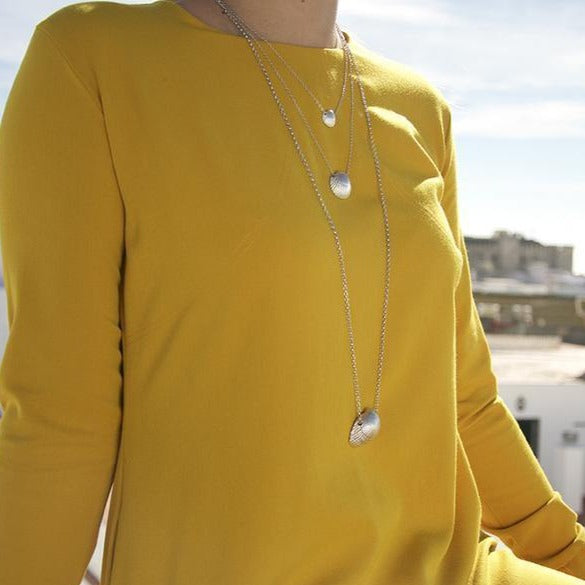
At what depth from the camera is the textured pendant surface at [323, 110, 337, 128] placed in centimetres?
103

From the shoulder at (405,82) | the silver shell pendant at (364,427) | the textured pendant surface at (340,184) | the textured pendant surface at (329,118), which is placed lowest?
the silver shell pendant at (364,427)

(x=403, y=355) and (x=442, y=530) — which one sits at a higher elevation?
(x=403, y=355)

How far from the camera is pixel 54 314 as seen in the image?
869 mm

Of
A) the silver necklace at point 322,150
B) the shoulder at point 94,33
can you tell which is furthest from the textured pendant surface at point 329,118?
the shoulder at point 94,33

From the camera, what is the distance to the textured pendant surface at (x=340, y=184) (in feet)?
3.21

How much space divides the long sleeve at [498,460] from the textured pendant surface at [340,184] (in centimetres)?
22

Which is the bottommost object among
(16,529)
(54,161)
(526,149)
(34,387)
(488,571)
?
(526,149)

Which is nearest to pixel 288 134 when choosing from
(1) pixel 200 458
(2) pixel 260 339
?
(2) pixel 260 339

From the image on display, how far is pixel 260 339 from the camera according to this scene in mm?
903

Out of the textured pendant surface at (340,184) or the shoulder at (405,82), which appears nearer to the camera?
the textured pendant surface at (340,184)

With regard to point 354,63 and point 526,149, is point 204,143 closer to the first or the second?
point 354,63

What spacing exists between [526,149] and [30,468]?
60.2 m

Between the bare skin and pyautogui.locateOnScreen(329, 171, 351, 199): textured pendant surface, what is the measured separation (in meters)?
0.16

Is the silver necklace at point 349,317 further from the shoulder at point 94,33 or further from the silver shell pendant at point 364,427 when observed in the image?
the shoulder at point 94,33
